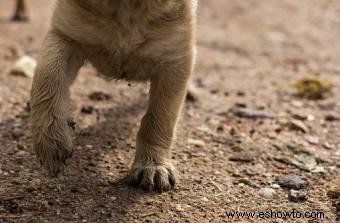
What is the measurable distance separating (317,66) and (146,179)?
4636 millimetres

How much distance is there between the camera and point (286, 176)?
433cm

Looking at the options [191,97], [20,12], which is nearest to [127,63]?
[191,97]

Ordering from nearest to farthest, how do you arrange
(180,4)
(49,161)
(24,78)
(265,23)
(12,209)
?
1. (12,209)
2. (49,161)
3. (180,4)
4. (24,78)
5. (265,23)

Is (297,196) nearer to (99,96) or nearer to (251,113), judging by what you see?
(251,113)

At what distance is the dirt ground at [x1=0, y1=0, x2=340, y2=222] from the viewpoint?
3.67m

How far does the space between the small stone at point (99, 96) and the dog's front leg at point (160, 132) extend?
5.33 ft

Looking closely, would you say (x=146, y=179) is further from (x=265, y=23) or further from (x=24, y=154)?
(x=265, y=23)

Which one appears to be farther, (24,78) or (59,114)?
(24,78)

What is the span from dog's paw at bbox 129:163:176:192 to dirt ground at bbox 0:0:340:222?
0.24ft

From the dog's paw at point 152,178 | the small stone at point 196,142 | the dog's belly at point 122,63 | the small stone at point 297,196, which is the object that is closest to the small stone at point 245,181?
the small stone at point 297,196

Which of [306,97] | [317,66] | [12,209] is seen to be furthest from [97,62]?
[317,66]

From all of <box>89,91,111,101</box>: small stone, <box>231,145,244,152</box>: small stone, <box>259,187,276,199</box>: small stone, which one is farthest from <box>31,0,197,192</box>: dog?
<box>89,91,111,101</box>: small stone

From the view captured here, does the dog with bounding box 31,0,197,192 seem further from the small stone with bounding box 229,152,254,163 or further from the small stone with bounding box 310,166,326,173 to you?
the small stone with bounding box 310,166,326,173

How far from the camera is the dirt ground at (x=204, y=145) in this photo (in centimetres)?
367
